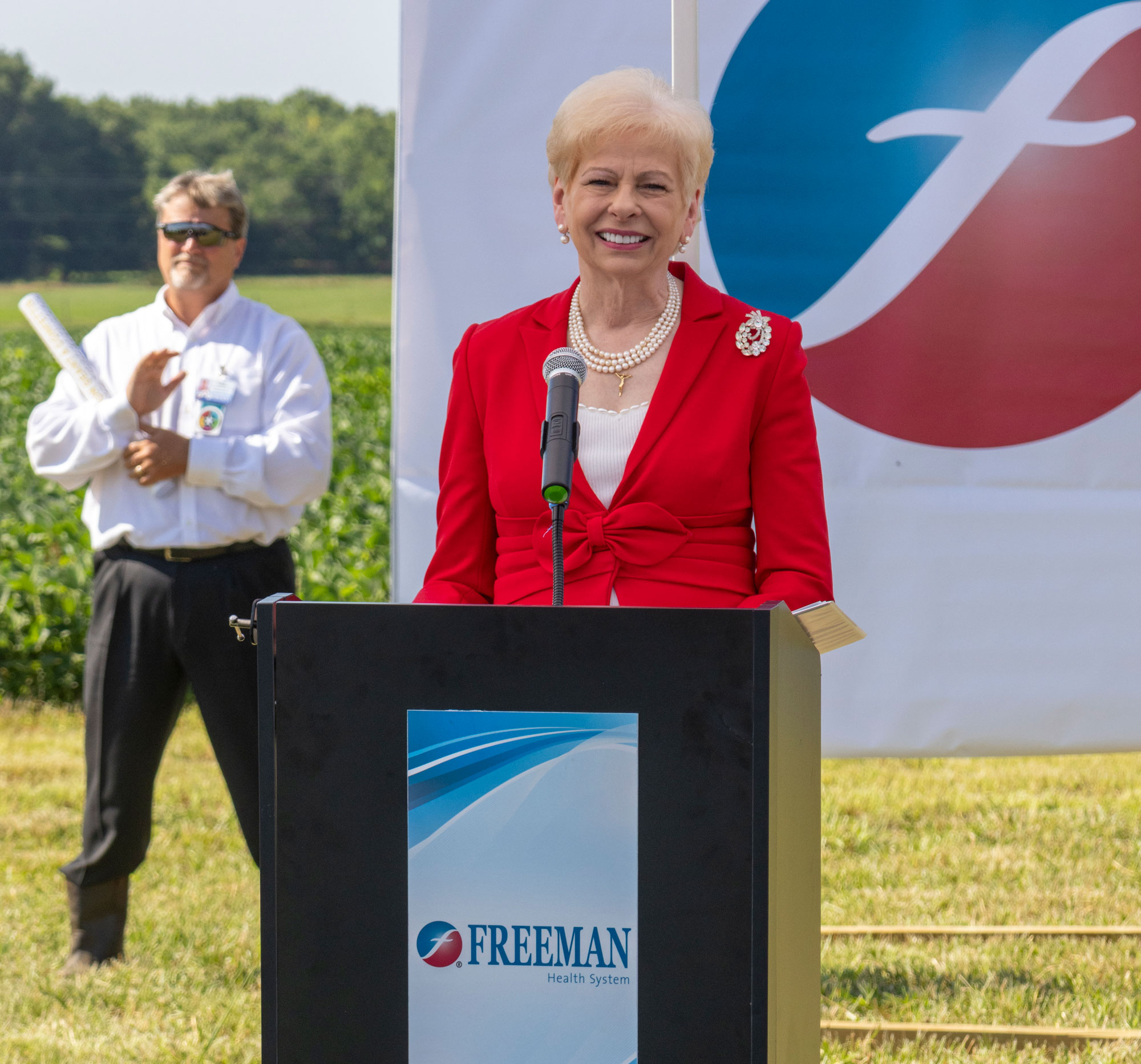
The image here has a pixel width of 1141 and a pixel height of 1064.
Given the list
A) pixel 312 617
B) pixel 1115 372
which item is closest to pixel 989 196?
pixel 1115 372

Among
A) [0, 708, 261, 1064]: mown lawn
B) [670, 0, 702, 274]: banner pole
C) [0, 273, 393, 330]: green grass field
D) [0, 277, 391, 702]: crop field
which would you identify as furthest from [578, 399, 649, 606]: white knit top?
[0, 273, 393, 330]: green grass field

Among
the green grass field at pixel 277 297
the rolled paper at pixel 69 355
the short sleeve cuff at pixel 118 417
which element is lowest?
the short sleeve cuff at pixel 118 417

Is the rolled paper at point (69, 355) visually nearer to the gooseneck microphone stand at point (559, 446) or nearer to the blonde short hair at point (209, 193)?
the blonde short hair at point (209, 193)

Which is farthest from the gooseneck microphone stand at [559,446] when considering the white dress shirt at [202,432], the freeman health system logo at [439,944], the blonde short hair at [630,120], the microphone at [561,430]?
the white dress shirt at [202,432]

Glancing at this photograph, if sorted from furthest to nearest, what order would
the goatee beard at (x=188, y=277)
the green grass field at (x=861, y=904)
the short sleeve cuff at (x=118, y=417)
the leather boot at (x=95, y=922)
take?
the goatee beard at (x=188, y=277) < the leather boot at (x=95, y=922) < the short sleeve cuff at (x=118, y=417) < the green grass field at (x=861, y=904)

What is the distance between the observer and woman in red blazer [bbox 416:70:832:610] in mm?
2162

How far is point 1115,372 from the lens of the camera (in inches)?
137

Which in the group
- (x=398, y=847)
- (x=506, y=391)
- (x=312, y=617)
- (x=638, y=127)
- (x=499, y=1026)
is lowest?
(x=499, y=1026)

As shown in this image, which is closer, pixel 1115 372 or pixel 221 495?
pixel 1115 372

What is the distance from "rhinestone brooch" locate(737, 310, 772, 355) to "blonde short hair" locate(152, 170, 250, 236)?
2.23 m

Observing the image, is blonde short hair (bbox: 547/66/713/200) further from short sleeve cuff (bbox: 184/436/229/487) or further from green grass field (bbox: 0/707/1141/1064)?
green grass field (bbox: 0/707/1141/1064)

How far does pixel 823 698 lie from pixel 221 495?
1.80m

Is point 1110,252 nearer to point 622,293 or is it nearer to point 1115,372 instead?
point 1115,372

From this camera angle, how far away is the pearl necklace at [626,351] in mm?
2291
